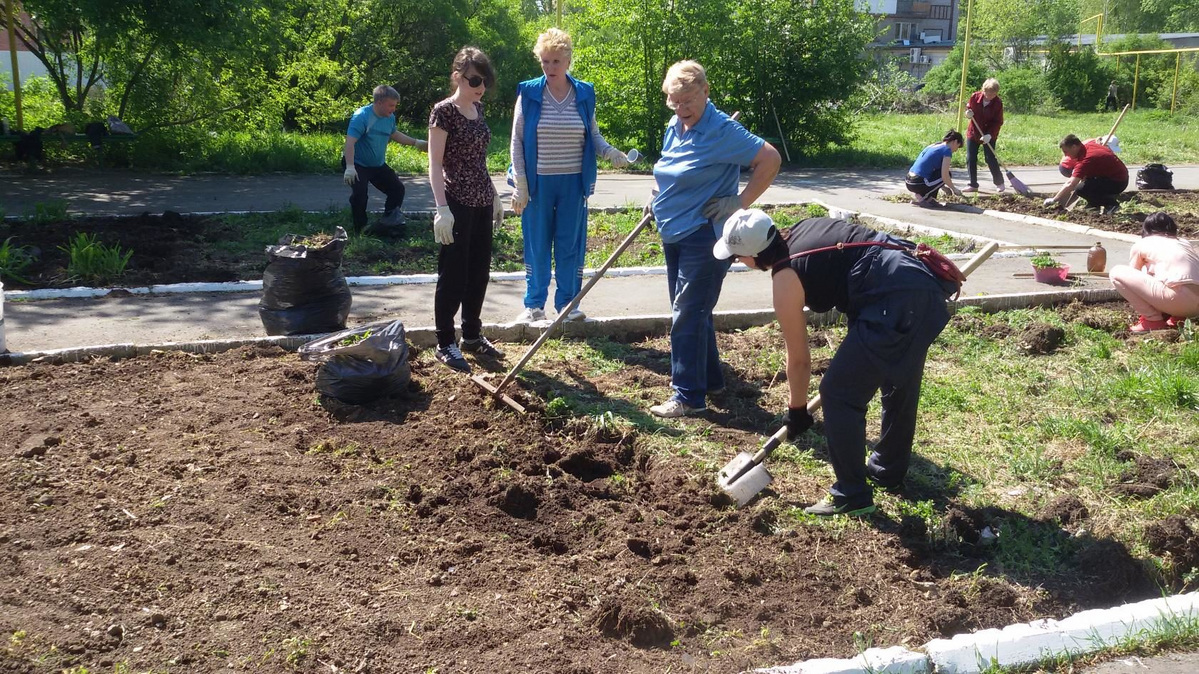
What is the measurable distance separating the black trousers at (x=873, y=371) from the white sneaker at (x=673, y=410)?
1178 millimetres

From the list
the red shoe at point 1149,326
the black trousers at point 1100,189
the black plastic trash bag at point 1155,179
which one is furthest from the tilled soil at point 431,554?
the black plastic trash bag at point 1155,179

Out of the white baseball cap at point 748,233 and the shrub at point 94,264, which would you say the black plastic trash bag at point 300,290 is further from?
the white baseball cap at point 748,233

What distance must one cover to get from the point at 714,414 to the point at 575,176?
1.99 metres

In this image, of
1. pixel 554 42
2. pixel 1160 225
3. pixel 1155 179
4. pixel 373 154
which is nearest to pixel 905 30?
pixel 1155 179

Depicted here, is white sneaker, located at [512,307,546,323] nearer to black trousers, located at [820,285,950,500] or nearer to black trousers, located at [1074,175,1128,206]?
black trousers, located at [820,285,950,500]

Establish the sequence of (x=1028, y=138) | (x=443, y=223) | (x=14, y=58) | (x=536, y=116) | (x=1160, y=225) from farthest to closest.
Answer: (x=1028, y=138) → (x=14, y=58) → (x=1160, y=225) → (x=536, y=116) → (x=443, y=223)

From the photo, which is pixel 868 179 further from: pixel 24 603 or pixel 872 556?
pixel 24 603

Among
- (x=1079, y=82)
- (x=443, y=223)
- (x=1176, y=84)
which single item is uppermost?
(x=1079, y=82)

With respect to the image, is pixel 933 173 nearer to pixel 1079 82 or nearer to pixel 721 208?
pixel 721 208

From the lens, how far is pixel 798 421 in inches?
164

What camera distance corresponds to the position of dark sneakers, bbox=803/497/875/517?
13.3 ft

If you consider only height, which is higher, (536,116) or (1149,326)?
(536,116)

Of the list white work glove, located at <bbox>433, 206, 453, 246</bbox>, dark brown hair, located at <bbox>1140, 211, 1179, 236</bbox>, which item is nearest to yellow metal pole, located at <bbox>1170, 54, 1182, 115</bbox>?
dark brown hair, located at <bbox>1140, 211, 1179, 236</bbox>

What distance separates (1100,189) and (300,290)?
390 inches
